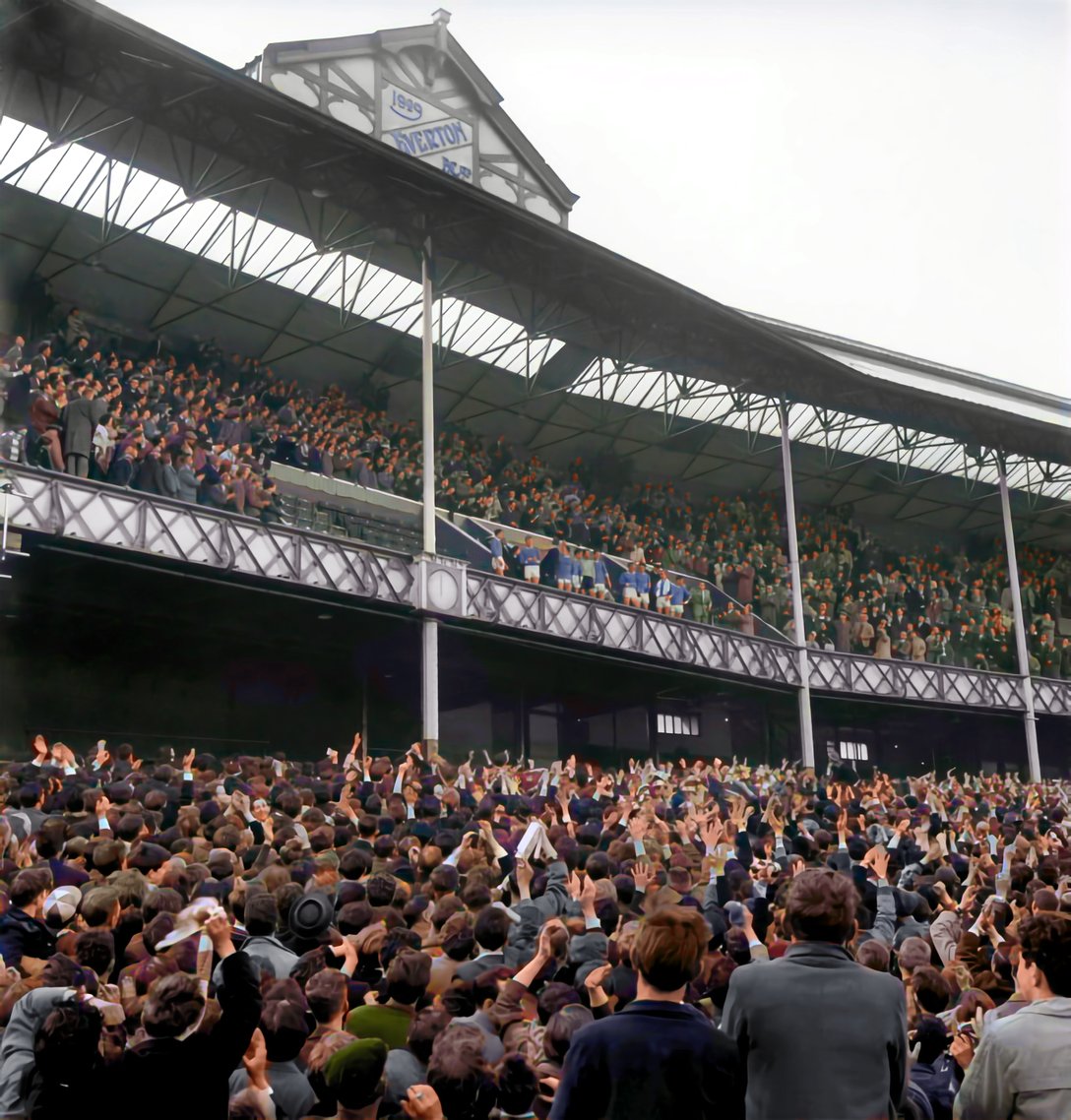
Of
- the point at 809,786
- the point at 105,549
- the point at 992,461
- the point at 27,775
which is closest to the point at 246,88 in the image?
the point at 105,549

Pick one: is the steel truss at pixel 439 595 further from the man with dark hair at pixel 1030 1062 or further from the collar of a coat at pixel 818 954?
the man with dark hair at pixel 1030 1062

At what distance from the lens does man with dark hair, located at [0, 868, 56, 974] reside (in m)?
6.04

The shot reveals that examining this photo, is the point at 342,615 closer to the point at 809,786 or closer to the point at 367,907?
the point at 809,786

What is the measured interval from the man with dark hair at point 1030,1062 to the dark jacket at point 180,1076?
2.42m

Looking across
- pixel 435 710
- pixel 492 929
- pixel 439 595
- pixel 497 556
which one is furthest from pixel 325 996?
pixel 497 556

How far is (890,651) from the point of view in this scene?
109ft

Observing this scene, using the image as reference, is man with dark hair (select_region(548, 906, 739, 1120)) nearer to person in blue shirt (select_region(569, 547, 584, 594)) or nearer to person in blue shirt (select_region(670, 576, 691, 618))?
person in blue shirt (select_region(569, 547, 584, 594))

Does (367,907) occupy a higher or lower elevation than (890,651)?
lower

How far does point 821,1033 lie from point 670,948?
616mm

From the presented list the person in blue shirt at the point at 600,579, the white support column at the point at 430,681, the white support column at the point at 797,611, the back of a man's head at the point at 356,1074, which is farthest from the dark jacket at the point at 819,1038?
the white support column at the point at 797,611

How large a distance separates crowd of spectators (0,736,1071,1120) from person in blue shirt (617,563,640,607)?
52.2 feet

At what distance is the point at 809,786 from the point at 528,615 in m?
7.06

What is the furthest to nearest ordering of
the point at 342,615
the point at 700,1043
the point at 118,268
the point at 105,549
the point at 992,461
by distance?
the point at 992,461 → the point at 118,268 → the point at 342,615 → the point at 105,549 → the point at 700,1043

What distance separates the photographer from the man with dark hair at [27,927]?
19.8 feet
